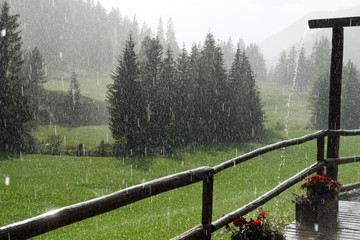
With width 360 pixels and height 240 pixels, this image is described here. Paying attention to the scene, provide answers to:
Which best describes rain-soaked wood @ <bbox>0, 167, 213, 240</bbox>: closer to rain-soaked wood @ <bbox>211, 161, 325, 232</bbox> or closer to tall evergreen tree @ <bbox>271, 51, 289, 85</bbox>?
rain-soaked wood @ <bbox>211, 161, 325, 232</bbox>

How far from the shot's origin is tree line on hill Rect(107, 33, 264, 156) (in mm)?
38219

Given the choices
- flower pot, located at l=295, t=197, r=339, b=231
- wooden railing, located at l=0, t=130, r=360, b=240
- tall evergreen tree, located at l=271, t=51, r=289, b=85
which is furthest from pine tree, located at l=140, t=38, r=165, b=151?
tall evergreen tree, located at l=271, t=51, r=289, b=85

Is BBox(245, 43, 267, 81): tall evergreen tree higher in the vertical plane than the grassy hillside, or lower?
higher

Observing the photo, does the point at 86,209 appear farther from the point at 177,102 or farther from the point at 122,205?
the point at 177,102

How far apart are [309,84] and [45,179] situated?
105002mm

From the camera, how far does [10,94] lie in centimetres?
3703

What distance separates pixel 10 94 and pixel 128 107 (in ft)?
36.5

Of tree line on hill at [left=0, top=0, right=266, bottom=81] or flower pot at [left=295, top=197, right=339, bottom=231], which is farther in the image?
tree line on hill at [left=0, top=0, right=266, bottom=81]

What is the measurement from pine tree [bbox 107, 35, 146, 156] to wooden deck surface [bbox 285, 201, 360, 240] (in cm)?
3154

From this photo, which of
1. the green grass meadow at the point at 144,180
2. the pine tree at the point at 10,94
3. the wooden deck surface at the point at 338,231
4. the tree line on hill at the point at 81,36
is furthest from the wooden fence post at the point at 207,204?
the tree line on hill at the point at 81,36

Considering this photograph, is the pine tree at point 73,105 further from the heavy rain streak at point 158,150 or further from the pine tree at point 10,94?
the pine tree at point 10,94

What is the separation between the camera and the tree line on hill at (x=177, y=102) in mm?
38219

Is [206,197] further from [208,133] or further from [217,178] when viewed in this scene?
[208,133]

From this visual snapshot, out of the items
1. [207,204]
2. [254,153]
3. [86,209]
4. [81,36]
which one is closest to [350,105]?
[254,153]
